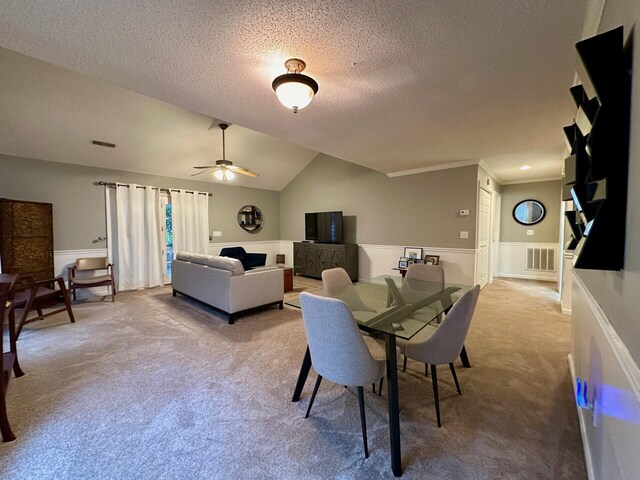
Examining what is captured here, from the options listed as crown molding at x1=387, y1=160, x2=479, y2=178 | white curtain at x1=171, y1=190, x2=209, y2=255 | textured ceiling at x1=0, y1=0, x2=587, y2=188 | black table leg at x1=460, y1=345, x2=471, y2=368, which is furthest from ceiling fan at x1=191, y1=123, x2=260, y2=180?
black table leg at x1=460, y1=345, x2=471, y2=368

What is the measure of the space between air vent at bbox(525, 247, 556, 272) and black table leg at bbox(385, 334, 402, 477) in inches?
249

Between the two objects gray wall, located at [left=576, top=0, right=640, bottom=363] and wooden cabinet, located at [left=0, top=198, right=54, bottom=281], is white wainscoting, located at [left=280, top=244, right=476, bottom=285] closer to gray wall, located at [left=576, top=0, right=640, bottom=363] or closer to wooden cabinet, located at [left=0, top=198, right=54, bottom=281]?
gray wall, located at [left=576, top=0, right=640, bottom=363]

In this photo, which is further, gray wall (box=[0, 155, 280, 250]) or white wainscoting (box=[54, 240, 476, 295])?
white wainscoting (box=[54, 240, 476, 295])

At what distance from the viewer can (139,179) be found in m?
5.26

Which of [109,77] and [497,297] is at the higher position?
[109,77]

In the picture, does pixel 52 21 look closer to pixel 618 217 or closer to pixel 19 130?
pixel 618 217

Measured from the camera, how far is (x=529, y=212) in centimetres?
598

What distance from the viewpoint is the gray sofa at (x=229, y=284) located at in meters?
3.34

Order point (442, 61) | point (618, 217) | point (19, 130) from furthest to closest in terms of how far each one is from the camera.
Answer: point (19, 130)
point (442, 61)
point (618, 217)

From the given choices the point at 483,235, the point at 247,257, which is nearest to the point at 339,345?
the point at 483,235

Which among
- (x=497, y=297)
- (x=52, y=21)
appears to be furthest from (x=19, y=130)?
(x=497, y=297)

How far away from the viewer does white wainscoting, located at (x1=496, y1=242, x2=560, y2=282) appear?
586 centimetres

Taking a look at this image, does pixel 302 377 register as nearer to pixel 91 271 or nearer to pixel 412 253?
pixel 412 253

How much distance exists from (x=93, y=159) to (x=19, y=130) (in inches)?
38.1
